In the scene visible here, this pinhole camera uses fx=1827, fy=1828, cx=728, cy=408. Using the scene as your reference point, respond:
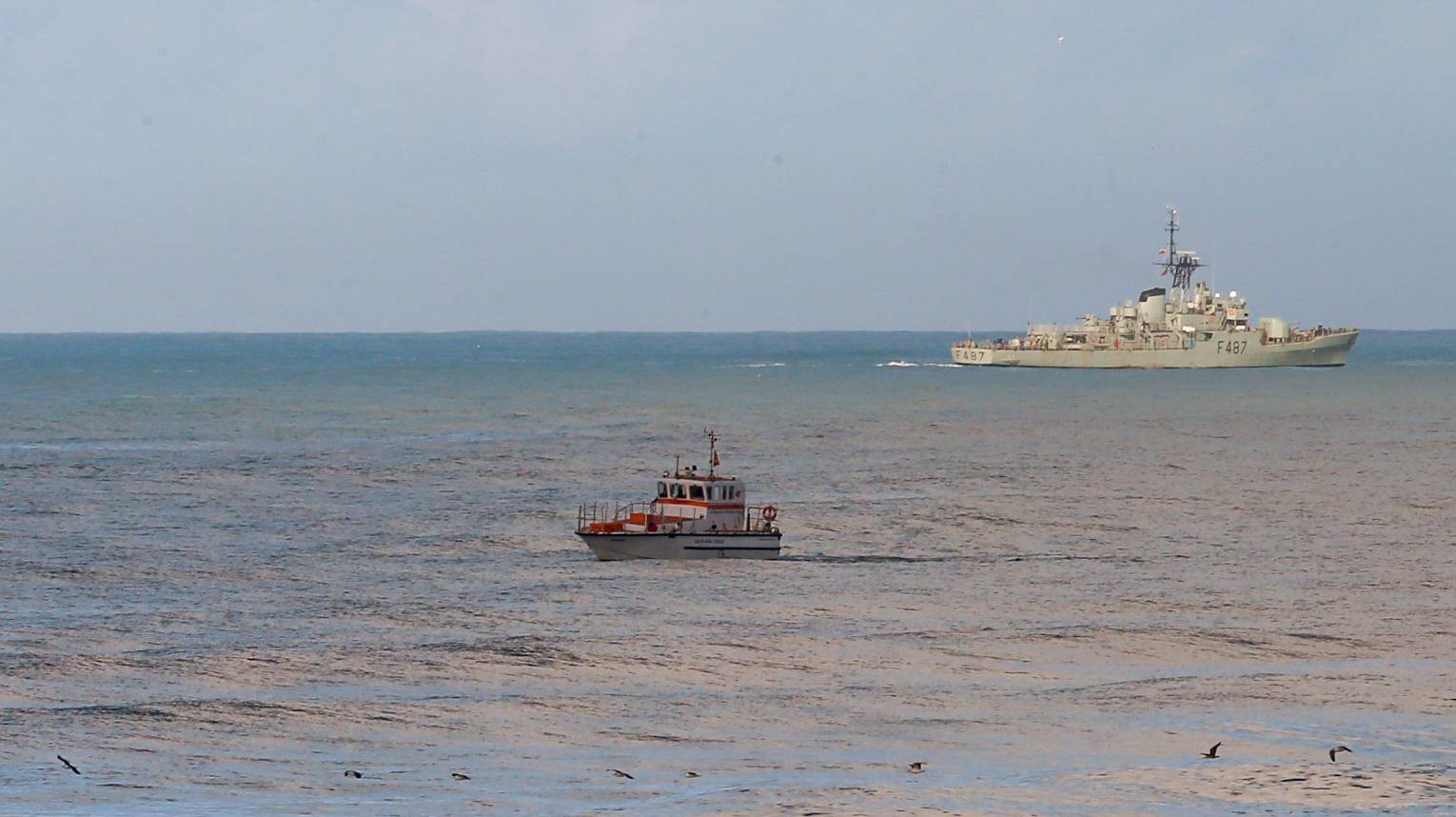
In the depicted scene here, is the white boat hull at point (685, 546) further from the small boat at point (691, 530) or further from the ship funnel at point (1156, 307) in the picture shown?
the ship funnel at point (1156, 307)

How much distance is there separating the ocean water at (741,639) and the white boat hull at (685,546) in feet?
2.43

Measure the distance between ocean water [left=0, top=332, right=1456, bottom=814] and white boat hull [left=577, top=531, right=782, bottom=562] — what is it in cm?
74

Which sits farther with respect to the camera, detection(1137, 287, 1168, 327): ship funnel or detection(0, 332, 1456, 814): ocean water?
detection(1137, 287, 1168, 327): ship funnel

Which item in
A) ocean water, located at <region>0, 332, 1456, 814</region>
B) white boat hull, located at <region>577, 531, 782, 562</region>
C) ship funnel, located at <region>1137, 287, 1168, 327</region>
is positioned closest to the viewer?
ocean water, located at <region>0, 332, 1456, 814</region>

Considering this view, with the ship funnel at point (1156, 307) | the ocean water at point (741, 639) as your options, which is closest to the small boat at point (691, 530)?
the ocean water at point (741, 639)

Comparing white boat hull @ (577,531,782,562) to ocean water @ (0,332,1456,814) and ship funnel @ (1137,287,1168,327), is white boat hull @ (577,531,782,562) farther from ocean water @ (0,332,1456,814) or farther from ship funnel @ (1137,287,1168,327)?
ship funnel @ (1137,287,1168,327)

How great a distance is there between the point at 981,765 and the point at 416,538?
29839 mm

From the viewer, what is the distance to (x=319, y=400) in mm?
135875

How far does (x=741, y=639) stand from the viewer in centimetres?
3500

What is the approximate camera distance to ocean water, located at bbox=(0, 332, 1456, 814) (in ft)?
78.8

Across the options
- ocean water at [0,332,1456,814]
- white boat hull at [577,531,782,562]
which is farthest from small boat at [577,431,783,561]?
ocean water at [0,332,1456,814]

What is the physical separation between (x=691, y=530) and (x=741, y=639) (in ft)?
38.4

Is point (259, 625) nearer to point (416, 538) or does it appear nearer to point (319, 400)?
point (416, 538)

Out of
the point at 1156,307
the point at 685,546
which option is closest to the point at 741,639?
the point at 685,546
